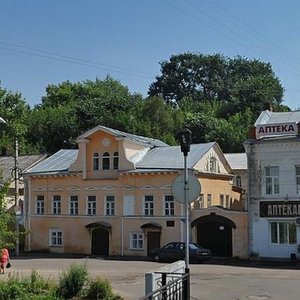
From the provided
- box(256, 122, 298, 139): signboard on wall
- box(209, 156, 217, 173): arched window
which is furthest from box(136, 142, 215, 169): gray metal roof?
box(256, 122, 298, 139): signboard on wall

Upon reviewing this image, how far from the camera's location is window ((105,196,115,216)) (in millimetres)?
45869

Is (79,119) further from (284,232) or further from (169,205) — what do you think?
(284,232)

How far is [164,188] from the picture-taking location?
43656 mm

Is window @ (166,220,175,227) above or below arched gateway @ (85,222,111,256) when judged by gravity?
above

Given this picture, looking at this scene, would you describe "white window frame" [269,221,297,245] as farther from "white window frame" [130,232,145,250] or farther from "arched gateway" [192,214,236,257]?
"white window frame" [130,232,145,250]

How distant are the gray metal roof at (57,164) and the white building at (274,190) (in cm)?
1594

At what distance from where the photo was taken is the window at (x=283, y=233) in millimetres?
38344

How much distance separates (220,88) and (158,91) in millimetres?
9283

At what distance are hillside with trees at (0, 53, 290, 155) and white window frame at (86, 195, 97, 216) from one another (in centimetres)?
1048

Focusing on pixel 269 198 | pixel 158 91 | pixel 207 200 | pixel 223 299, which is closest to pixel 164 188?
pixel 207 200

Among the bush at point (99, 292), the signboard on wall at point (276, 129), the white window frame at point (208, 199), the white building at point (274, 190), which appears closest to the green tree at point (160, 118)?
the white window frame at point (208, 199)

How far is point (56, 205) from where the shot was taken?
48188 mm

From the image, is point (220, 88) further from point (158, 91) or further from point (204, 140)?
point (204, 140)

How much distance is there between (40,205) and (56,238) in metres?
3.07
